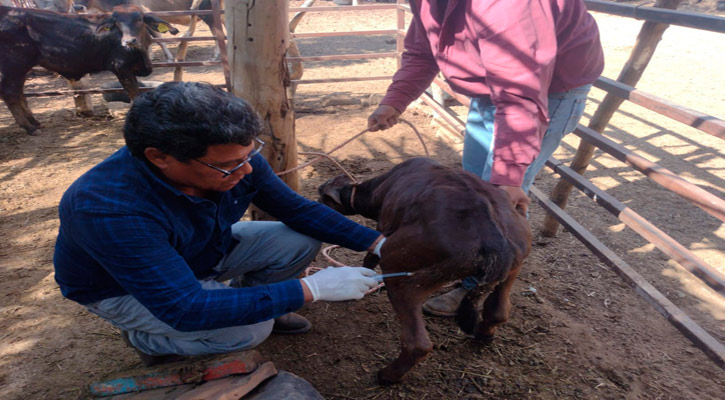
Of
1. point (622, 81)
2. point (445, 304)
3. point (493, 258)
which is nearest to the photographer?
point (493, 258)

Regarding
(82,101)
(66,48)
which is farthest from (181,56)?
(66,48)

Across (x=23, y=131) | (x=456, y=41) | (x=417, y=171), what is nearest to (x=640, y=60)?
(x=456, y=41)

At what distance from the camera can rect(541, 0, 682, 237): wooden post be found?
3460 mm

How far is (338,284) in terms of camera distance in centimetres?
227

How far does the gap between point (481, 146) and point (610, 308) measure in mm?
1651

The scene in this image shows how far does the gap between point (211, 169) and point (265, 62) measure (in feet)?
4.22

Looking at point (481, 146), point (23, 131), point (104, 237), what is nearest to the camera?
point (104, 237)

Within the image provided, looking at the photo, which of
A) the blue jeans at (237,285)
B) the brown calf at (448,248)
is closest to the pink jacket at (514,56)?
the brown calf at (448,248)

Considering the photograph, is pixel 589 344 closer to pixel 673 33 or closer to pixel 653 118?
pixel 653 118

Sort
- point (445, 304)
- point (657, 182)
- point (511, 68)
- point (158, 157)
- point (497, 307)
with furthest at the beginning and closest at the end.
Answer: point (657, 182) → point (445, 304) → point (497, 307) → point (511, 68) → point (158, 157)

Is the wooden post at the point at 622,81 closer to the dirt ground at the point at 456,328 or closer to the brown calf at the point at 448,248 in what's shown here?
the dirt ground at the point at 456,328

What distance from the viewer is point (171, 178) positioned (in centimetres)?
205

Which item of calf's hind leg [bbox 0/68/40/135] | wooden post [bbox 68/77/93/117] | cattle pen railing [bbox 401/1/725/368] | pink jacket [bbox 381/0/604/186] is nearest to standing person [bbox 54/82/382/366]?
pink jacket [bbox 381/0/604/186]

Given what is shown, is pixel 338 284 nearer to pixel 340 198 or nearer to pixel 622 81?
pixel 340 198
